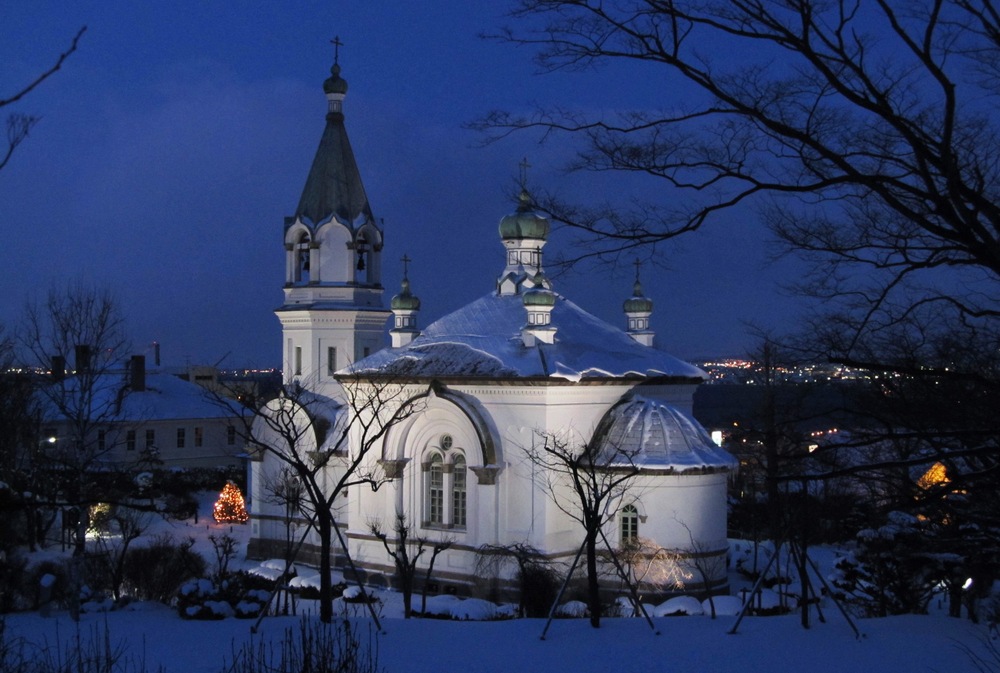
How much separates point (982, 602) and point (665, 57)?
33.1 feet

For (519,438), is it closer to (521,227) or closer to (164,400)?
(521,227)

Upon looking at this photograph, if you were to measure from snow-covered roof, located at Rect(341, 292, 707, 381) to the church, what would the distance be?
50 millimetres

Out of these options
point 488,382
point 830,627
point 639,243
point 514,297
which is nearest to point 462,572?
point 488,382

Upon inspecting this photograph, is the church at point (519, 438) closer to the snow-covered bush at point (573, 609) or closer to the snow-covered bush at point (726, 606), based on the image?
the snow-covered bush at point (726, 606)

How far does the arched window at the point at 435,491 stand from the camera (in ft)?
79.2

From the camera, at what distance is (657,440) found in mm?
22547

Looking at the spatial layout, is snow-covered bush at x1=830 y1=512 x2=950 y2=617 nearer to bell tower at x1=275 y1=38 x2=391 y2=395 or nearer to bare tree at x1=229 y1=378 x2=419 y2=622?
bare tree at x1=229 y1=378 x2=419 y2=622

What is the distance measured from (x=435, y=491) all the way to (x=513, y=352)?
12.0 feet

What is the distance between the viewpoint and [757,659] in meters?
12.1

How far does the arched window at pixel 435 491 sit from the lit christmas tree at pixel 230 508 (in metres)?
10.3

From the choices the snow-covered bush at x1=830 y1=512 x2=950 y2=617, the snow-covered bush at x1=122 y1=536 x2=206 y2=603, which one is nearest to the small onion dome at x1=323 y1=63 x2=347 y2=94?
the snow-covered bush at x1=122 y1=536 x2=206 y2=603

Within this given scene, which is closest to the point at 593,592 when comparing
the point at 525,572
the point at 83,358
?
the point at 525,572

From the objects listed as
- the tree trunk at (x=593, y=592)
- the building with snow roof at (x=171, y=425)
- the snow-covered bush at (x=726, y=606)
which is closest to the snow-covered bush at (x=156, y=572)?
the tree trunk at (x=593, y=592)


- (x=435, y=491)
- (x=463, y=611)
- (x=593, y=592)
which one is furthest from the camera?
(x=435, y=491)
